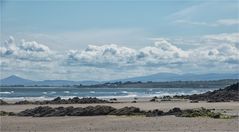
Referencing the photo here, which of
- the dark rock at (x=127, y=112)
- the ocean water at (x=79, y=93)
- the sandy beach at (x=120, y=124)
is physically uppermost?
the ocean water at (x=79, y=93)

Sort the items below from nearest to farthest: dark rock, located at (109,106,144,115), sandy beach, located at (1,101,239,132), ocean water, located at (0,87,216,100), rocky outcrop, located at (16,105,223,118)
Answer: sandy beach, located at (1,101,239,132), rocky outcrop, located at (16,105,223,118), dark rock, located at (109,106,144,115), ocean water, located at (0,87,216,100)

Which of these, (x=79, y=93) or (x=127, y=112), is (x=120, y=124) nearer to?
(x=127, y=112)

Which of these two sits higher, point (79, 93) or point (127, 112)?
point (79, 93)

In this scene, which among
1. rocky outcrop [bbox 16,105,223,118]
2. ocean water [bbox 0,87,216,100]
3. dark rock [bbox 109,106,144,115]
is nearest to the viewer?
rocky outcrop [bbox 16,105,223,118]

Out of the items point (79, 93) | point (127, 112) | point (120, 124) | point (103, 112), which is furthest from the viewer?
point (79, 93)

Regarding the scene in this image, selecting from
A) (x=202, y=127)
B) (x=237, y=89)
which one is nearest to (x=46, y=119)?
(x=202, y=127)

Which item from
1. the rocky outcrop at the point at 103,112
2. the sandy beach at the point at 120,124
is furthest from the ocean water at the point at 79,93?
the sandy beach at the point at 120,124

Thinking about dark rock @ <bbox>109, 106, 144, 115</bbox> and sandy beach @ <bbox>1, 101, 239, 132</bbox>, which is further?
dark rock @ <bbox>109, 106, 144, 115</bbox>

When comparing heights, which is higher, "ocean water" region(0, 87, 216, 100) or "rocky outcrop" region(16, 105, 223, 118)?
"ocean water" region(0, 87, 216, 100)

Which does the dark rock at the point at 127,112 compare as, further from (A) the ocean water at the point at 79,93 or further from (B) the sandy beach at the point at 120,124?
(A) the ocean water at the point at 79,93

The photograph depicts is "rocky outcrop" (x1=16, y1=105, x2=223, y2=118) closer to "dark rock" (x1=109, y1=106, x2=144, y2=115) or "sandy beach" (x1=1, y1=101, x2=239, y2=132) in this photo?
"dark rock" (x1=109, y1=106, x2=144, y2=115)

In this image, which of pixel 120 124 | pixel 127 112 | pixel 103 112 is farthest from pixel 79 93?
pixel 120 124

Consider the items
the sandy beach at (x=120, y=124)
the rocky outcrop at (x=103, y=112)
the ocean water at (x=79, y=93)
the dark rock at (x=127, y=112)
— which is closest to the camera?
the sandy beach at (x=120, y=124)

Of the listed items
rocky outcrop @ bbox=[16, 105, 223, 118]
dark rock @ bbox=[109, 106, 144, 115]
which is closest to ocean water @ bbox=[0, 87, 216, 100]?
rocky outcrop @ bbox=[16, 105, 223, 118]
